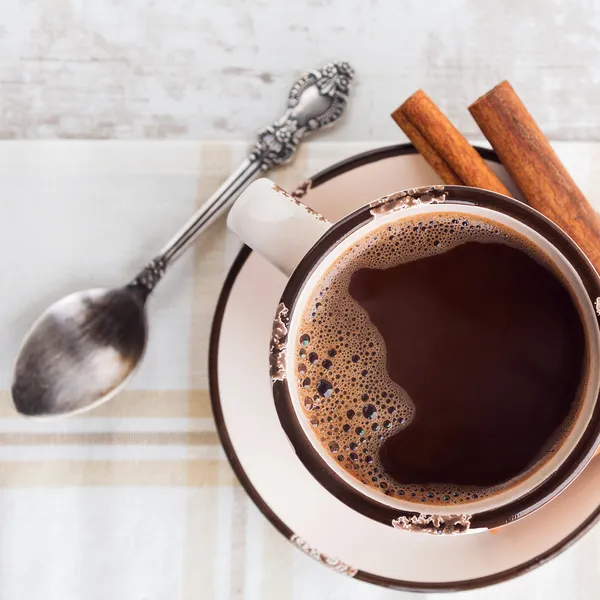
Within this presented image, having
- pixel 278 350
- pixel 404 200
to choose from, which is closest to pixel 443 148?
pixel 404 200

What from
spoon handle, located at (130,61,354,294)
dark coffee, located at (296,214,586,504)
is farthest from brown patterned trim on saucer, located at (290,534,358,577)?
spoon handle, located at (130,61,354,294)

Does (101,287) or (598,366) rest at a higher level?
(598,366)

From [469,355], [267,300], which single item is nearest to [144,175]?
[267,300]

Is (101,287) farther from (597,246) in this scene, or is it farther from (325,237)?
(597,246)

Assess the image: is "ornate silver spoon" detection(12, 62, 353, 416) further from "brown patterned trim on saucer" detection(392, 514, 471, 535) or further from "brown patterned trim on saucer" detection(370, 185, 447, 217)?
"brown patterned trim on saucer" detection(392, 514, 471, 535)

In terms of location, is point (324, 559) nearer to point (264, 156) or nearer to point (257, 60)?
point (264, 156)

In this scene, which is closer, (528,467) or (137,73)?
(528,467)

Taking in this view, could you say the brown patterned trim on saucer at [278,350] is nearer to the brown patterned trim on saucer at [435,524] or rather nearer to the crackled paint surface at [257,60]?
the brown patterned trim on saucer at [435,524]
